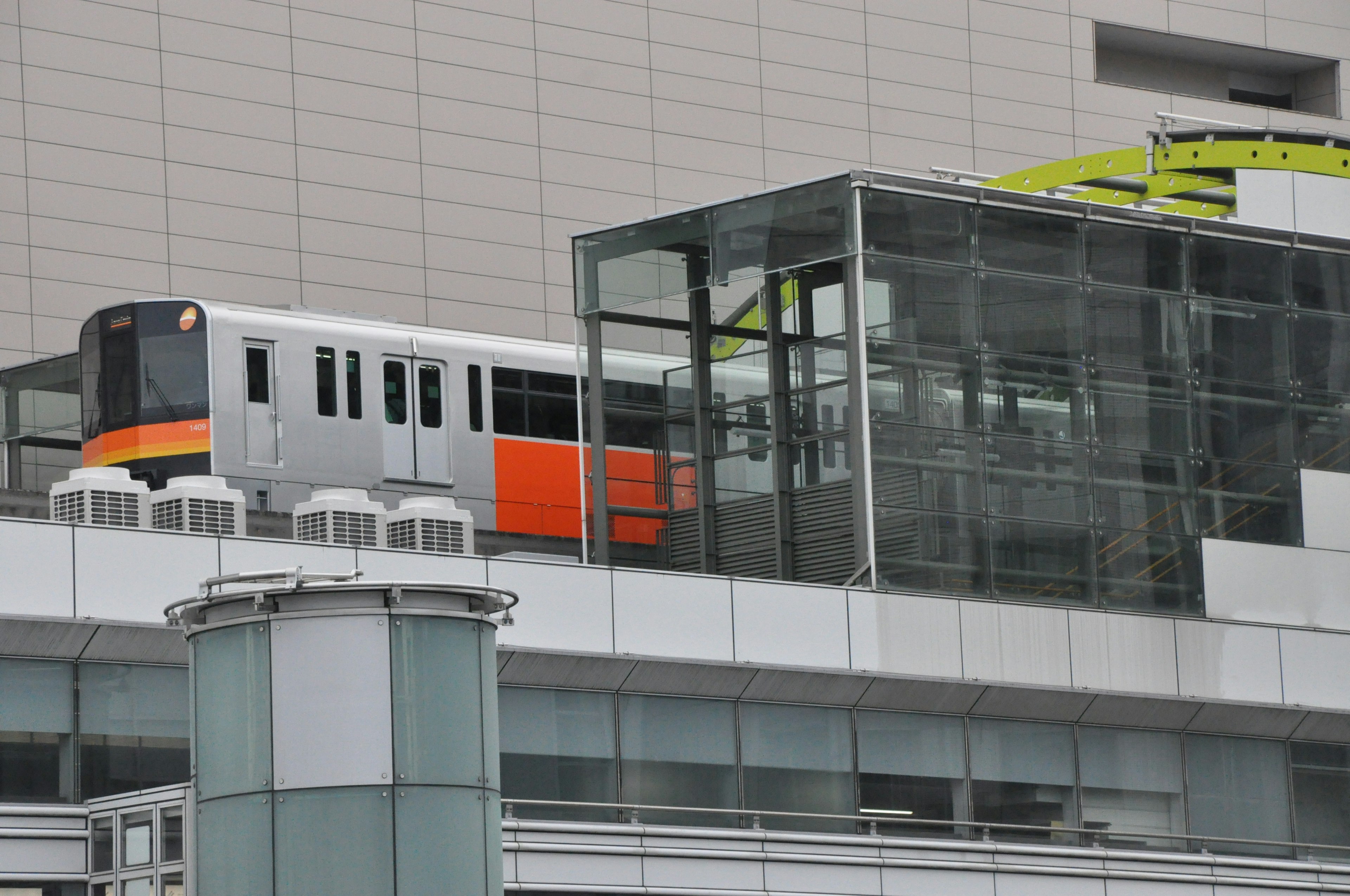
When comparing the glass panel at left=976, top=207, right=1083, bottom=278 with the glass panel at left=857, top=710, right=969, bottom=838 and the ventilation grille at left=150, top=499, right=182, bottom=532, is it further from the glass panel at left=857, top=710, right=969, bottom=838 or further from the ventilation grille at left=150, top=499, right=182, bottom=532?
the ventilation grille at left=150, top=499, right=182, bottom=532

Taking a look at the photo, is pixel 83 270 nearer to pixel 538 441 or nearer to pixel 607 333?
pixel 538 441

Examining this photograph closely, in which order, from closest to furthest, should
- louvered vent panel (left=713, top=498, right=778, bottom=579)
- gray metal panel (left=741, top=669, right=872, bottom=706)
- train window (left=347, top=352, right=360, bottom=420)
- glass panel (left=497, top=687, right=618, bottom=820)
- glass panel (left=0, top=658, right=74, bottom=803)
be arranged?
glass panel (left=0, top=658, right=74, bottom=803) < glass panel (left=497, top=687, right=618, bottom=820) < gray metal panel (left=741, top=669, right=872, bottom=706) < louvered vent panel (left=713, top=498, right=778, bottom=579) < train window (left=347, top=352, right=360, bottom=420)

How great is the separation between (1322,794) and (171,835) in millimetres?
17230

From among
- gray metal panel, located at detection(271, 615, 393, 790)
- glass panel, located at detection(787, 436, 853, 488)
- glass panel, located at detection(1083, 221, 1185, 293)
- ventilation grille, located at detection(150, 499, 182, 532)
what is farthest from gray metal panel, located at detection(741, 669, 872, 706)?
gray metal panel, located at detection(271, 615, 393, 790)

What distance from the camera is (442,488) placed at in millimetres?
36344

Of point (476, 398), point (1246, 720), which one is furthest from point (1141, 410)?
point (476, 398)

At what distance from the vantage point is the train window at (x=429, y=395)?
118ft

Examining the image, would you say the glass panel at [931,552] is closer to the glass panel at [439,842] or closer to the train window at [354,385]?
the train window at [354,385]

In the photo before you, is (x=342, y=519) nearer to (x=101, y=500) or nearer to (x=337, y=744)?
(x=101, y=500)

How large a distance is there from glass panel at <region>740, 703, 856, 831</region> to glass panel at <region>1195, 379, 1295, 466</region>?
23.2ft

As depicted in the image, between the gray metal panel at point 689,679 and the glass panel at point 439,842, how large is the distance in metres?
9.96

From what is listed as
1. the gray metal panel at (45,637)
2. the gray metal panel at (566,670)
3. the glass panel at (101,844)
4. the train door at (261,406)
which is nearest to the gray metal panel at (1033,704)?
the gray metal panel at (566,670)

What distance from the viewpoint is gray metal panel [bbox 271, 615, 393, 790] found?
16719 mm

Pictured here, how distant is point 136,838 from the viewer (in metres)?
21.3
